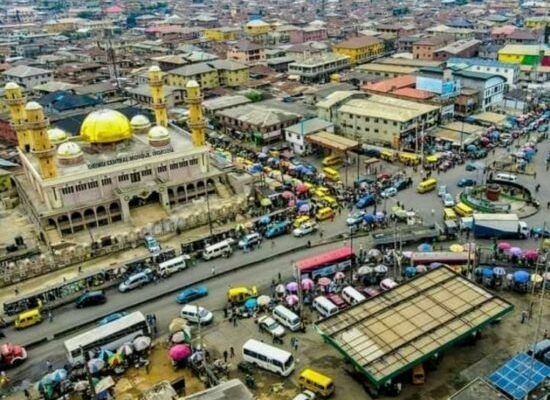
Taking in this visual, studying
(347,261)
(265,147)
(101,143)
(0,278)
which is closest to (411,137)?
(265,147)

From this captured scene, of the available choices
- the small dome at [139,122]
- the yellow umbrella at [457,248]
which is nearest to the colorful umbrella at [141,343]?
the yellow umbrella at [457,248]

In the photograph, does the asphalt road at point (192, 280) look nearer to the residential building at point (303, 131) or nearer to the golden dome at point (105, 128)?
the residential building at point (303, 131)

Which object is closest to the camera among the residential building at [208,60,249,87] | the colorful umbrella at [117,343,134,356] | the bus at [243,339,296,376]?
the bus at [243,339,296,376]

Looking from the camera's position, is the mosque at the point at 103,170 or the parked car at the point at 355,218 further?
the parked car at the point at 355,218

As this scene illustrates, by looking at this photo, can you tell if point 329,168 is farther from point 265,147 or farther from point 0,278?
point 0,278

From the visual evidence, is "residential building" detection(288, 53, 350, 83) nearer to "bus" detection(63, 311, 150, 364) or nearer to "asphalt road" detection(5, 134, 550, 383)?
"asphalt road" detection(5, 134, 550, 383)

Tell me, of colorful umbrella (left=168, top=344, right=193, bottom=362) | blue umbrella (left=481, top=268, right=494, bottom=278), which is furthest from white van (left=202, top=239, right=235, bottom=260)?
blue umbrella (left=481, top=268, right=494, bottom=278)
